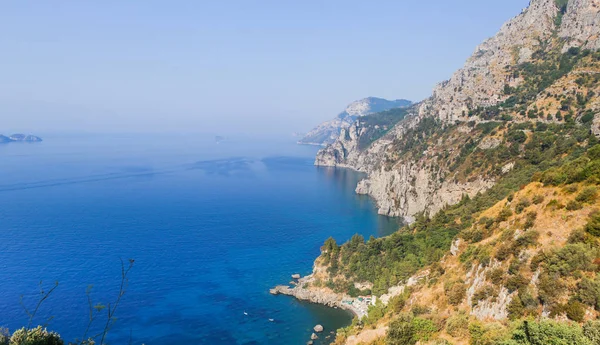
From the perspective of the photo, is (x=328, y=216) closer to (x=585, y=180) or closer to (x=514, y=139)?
(x=514, y=139)

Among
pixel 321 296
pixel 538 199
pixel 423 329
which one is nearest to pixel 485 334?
pixel 423 329

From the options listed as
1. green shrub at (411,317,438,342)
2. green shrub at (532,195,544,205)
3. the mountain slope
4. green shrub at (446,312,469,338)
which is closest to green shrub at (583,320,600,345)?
the mountain slope

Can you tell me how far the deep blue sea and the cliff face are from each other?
15384 mm

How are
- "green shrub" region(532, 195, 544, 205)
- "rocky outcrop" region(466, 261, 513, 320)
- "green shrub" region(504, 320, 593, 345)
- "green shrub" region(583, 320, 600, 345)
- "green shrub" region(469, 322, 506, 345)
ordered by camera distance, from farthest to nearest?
"green shrub" region(532, 195, 544, 205) < "rocky outcrop" region(466, 261, 513, 320) < "green shrub" region(469, 322, 506, 345) < "green shrub" region(583, 320, 600, 345) < "green shrub" region(504, 320, 593, 345)

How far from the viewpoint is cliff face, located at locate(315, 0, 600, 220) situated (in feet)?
341

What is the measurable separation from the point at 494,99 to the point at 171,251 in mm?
112905

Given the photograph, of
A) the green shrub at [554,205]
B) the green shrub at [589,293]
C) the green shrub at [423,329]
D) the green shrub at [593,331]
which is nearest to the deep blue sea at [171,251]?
the green shrub at [423,329]

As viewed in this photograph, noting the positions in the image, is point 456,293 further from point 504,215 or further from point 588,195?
point 588,195

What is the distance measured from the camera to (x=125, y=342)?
204 feet

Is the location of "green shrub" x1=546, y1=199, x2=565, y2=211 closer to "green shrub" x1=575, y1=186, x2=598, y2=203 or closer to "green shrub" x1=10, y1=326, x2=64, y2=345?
"green shrub" x1=575, y1=186, x2=598, y2=203

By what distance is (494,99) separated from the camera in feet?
425

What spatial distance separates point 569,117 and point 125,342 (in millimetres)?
105657

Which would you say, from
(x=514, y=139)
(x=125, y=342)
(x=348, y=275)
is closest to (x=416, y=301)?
(x=348, y=275)

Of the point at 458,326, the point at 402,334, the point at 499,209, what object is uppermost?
the point at 499,209
